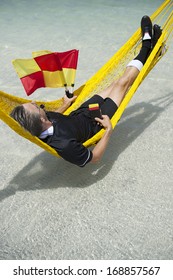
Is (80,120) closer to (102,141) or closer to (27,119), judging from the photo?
(102,141)

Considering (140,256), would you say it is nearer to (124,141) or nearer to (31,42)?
(124,141)

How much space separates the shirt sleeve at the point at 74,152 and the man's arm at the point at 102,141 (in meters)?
0.07

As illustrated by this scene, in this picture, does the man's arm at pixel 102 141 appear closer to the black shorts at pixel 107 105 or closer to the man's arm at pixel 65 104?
the black shorts at pixel 107 105

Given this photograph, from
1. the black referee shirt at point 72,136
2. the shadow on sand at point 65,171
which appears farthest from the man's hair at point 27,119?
the shadow on sand at point 65,171

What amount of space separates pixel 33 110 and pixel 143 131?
3.74 feet

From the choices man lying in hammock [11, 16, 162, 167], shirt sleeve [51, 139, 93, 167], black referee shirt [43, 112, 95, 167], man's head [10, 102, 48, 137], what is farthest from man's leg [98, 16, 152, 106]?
man's head [10, 102, 48, 137]

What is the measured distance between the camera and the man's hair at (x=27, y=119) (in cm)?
173

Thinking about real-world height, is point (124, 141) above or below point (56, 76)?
below

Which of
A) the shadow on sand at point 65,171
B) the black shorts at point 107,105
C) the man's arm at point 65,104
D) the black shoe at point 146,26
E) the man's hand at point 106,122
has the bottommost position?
the shadow on sand at point 65,171

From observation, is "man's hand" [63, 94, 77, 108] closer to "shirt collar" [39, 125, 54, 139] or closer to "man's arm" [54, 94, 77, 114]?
"man's arm" [54, 94, 77, 114]

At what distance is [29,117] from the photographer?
174cm

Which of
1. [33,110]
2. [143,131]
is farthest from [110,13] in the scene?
[33,110]

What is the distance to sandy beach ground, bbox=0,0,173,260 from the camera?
5.70ft

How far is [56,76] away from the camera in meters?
2.26
